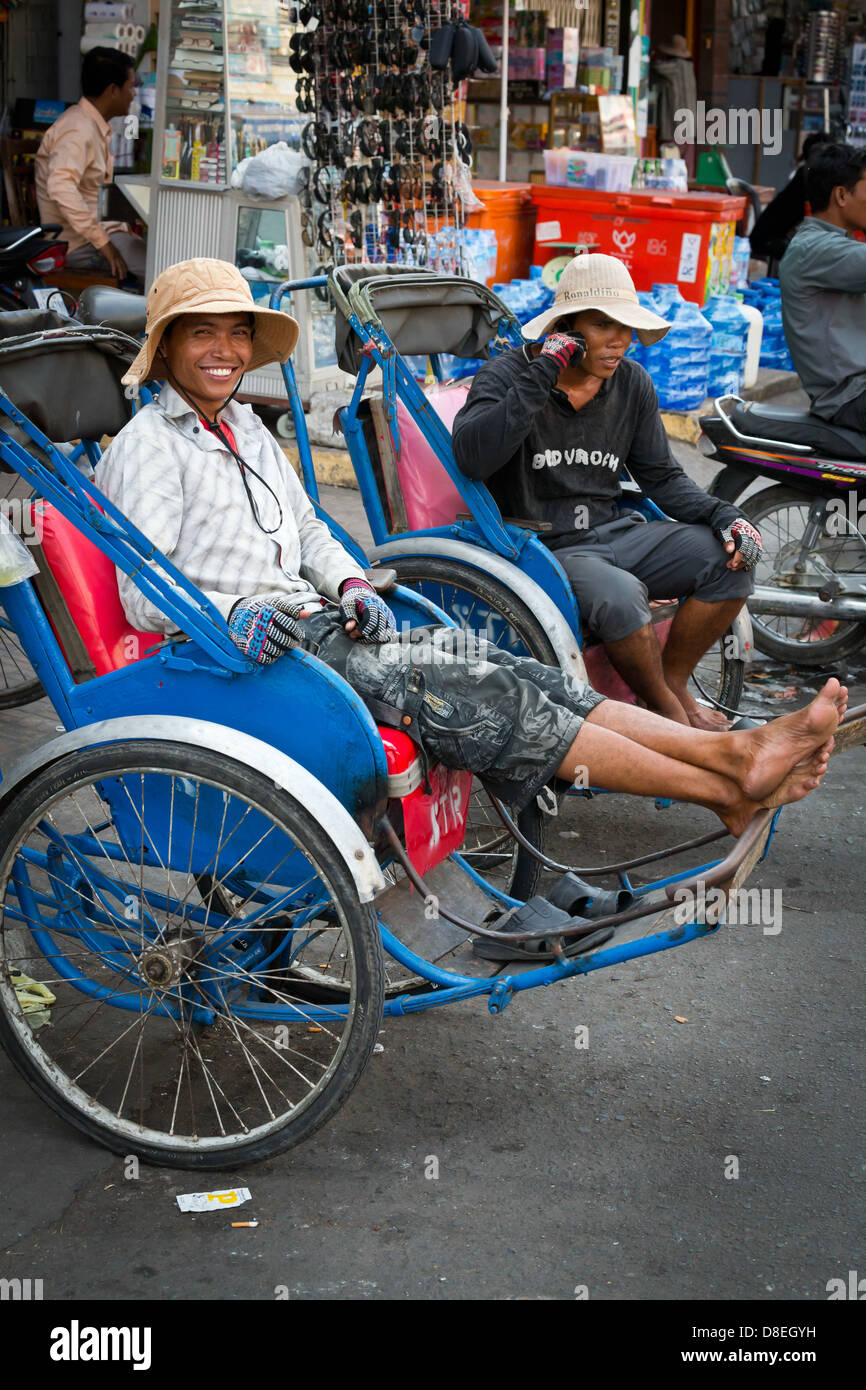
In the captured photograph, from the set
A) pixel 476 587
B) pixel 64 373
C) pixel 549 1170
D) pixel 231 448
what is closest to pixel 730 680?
pixel 476 587

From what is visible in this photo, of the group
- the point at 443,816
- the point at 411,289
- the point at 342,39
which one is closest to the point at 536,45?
the point at 342,39

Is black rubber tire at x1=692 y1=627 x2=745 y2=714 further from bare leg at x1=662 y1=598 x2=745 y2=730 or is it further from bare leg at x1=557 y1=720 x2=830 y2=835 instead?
bare leg at x1=557 y1=720 x2=830 y2=835

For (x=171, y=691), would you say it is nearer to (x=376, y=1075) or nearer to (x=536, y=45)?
(x=376, y=1075)

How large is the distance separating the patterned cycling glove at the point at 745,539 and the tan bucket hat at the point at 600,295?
59cm

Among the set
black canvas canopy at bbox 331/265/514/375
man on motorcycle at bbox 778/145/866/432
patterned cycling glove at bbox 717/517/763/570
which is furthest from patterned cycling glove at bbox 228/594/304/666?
man on motorcycle at bbox 778/145/866/432

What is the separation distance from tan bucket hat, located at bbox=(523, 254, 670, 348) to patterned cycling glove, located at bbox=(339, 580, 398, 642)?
1288mm

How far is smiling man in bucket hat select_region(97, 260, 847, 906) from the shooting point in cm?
267

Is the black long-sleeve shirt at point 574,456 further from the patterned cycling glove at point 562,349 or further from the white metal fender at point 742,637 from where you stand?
the white metal fender at point 742,637

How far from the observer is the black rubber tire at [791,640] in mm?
5262

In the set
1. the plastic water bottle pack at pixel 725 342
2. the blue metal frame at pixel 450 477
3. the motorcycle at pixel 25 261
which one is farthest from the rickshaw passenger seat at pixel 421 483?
the plastic water bottle pack at pixel 725 342

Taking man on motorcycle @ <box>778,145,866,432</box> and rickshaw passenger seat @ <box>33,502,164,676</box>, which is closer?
rickshaw passenger seat @ <box>33,502,164,676</box>

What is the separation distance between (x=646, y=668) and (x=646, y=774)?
110 centimetres

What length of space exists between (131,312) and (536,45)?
7.20 metres
